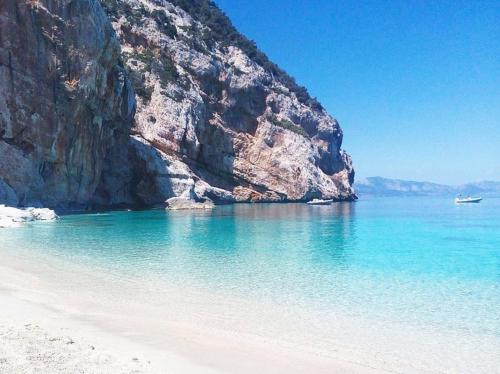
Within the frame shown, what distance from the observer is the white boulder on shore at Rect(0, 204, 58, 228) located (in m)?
25.6

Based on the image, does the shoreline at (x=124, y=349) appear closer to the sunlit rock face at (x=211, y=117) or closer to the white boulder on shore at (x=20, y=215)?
the white boulder on shore at (x=20, y=215)

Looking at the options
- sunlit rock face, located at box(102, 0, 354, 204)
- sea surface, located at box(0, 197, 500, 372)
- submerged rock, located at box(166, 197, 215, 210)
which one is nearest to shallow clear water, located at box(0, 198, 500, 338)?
sea surface, located at box(0, 197, 500, 372)

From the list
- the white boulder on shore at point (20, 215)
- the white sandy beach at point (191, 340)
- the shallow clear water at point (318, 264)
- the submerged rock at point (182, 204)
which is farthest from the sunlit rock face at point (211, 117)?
the white sandy beach at point (191, 340)

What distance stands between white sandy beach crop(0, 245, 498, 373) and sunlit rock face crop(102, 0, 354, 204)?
39486 millimetres

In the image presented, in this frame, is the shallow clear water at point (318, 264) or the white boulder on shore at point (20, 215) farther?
the white boulder on shore at point (20, 215)

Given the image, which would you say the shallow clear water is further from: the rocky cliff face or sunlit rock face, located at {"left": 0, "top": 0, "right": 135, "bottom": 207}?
the rocky cliff face

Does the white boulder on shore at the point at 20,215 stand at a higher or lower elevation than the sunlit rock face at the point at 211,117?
lower

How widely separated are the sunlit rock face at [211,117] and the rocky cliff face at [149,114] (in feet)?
0.57

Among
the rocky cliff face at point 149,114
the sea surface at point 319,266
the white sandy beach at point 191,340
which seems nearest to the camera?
the white sandy beach at point 191,340

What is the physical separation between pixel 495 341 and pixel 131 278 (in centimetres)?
845

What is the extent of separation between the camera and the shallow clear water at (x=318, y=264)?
9.62 metres

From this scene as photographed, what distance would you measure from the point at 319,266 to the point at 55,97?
2835 cm

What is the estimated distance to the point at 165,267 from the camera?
13742mm

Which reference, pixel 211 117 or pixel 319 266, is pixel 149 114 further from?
pixel 319 266
